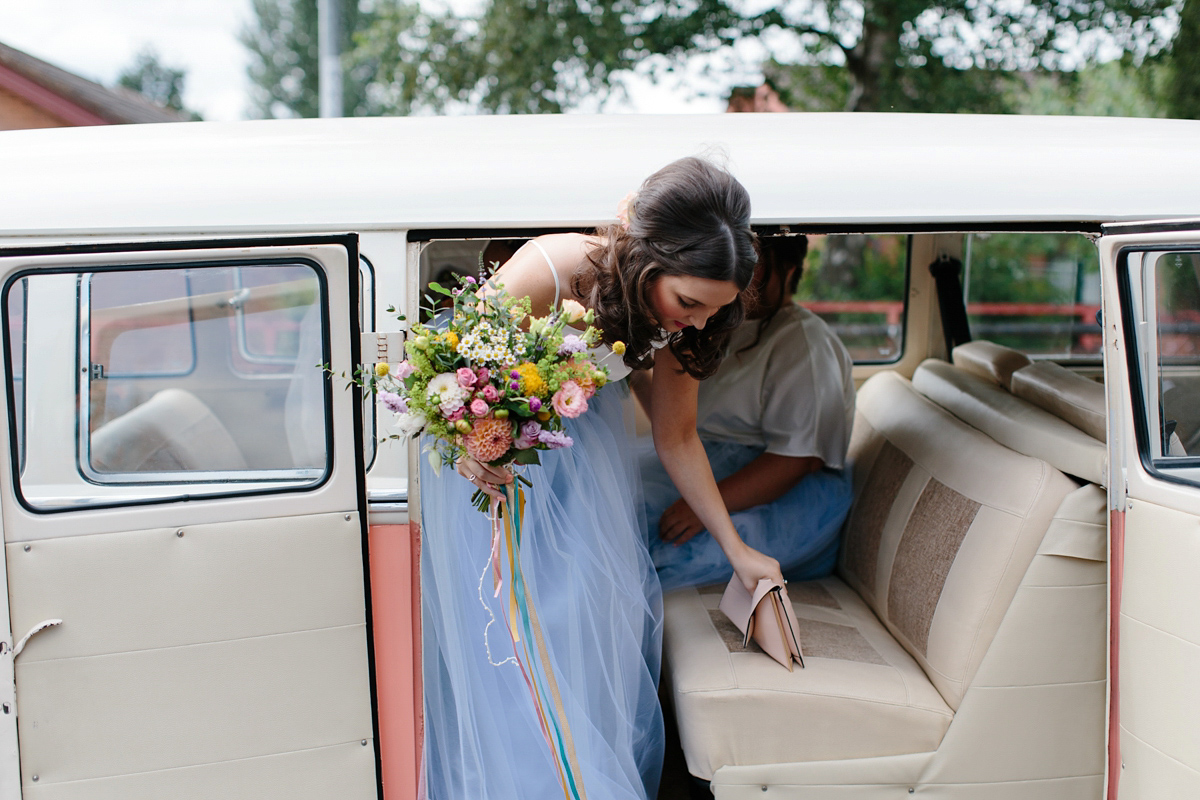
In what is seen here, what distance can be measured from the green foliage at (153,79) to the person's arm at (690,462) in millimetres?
32684

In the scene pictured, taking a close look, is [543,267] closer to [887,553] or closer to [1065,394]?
[887,553]

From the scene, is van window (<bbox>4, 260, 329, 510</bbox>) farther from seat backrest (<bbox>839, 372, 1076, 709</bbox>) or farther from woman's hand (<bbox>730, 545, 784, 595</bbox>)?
seat backrest (<bbox>839, 372, 1076, 709</bbox>)

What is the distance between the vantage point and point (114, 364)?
229cm

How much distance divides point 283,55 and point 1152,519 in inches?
1331

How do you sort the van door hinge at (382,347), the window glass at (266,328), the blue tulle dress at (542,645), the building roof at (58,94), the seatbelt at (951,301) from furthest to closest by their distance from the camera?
the building roof at (58,94) → the seatbelt at (951,301) → the window glass at (266,328) → the blue tulle dress at (542,645) → the van door hinge at (382,347)

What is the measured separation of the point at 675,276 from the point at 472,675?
102 cm

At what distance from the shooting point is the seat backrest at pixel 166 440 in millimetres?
2141

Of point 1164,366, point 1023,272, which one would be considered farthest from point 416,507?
point 1023,272

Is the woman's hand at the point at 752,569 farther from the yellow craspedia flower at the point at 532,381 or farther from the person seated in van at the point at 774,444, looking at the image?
the yellow craspedia flower at the point at 532,381

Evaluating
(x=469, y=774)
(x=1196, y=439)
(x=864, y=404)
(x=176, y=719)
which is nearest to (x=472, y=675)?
(x=469, y=774)

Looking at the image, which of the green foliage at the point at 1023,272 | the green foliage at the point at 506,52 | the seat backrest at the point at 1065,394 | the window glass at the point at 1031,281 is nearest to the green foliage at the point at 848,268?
the window glass at the point at 1031,281

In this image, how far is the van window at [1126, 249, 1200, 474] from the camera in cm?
179

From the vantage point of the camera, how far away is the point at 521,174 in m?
1.88

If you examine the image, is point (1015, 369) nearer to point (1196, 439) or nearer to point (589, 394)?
point (1196, 439)
